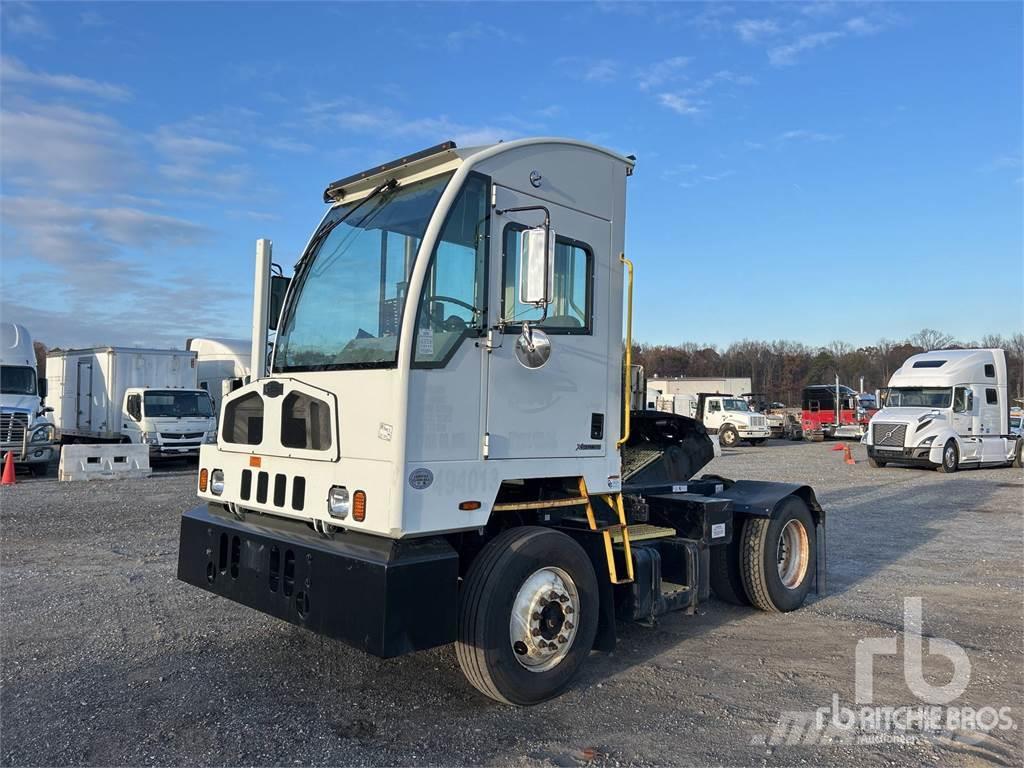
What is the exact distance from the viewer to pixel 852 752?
4.08m

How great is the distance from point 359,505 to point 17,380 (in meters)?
17.6

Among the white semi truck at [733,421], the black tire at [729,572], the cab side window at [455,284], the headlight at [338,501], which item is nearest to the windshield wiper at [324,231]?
the cab side window at [455,284]

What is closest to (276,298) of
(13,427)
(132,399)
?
(13,427)

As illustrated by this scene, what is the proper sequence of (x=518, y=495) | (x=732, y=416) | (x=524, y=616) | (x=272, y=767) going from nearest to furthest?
(x=272, y=767), (x=524, y=616), (x=518, y=495), (x=732, y=416)

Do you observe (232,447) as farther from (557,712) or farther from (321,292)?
(557,712)

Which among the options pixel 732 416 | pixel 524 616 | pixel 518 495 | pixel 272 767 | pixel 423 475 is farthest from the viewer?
pixel 732 416

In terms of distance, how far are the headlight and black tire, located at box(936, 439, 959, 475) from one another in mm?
22178

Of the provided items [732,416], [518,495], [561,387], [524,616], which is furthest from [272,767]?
[732,416]

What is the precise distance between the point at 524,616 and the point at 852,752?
188 cm

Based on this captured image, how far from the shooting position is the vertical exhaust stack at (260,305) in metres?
5.18

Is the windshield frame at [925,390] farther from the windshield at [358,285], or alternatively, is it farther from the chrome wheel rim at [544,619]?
the windshield at [358,285]

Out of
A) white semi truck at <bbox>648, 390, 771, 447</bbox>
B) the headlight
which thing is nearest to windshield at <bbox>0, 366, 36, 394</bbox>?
the headlight

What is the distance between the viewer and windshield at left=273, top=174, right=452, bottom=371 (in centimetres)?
439

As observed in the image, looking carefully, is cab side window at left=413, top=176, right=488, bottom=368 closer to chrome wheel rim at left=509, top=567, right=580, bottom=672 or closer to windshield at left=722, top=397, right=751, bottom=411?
chrome wheel rim at left=509, top=567, right=580, bottom=672
